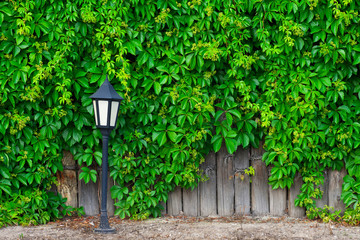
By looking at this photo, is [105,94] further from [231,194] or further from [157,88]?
[231,194]

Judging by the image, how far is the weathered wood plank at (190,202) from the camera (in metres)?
4.32

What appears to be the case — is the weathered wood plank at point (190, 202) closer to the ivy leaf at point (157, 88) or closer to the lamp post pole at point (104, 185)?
the lamp post pole at point (104, 185)

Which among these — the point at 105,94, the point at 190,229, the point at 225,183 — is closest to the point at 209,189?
the point at 225,183

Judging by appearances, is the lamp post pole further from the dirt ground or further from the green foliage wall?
the green foliage wall

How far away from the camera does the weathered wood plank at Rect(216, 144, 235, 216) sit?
4.34 metres

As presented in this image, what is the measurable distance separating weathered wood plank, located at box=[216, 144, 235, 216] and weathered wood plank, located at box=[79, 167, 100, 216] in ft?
4.19

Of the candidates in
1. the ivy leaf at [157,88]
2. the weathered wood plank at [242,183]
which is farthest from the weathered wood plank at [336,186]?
the ivy leaf at [157,88]

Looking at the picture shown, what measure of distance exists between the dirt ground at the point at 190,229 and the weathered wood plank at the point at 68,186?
7.9 inches

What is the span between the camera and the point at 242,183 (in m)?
4.35

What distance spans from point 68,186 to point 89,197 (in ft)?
0.80

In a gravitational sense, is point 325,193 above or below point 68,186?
below

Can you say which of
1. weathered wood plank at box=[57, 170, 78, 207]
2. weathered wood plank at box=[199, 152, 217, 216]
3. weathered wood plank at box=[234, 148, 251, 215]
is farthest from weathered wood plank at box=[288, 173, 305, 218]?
weathered wood plank at box=[57, 170, 78, 207]

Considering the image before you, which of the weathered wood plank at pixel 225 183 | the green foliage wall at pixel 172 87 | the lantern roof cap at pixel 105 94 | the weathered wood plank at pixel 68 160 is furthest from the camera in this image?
the weathered wood plank at pixel 225 183

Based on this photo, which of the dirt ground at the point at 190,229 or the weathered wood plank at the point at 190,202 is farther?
the weathered wood plank at the point at 190,202
